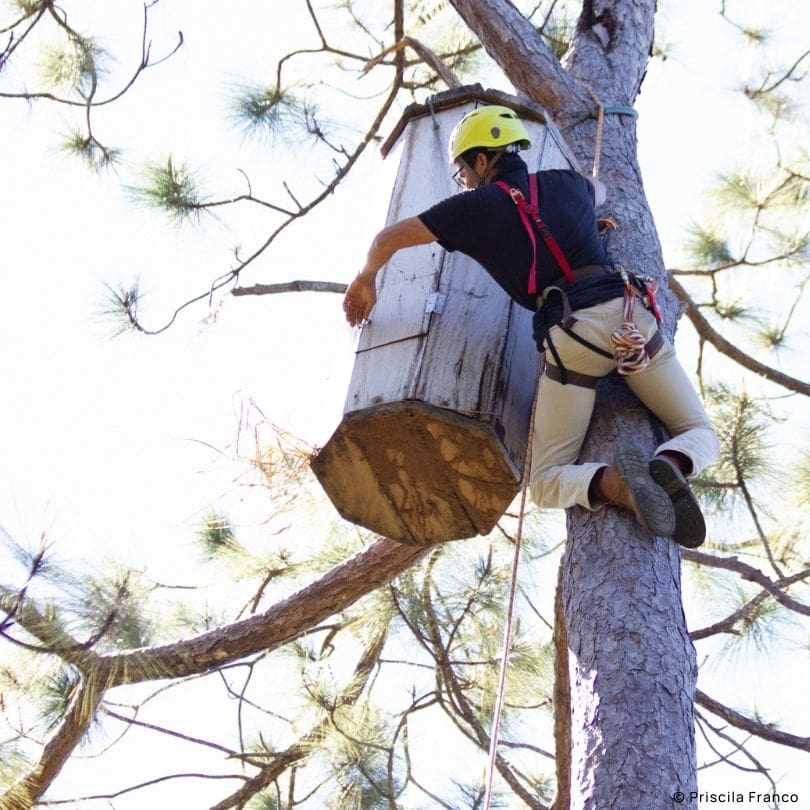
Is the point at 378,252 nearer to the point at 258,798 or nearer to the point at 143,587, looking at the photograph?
the point at 143,587

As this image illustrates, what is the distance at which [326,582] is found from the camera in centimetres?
326

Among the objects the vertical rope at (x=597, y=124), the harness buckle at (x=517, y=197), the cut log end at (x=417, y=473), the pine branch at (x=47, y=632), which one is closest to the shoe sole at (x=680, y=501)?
the cut log end at (x=417, y=473)

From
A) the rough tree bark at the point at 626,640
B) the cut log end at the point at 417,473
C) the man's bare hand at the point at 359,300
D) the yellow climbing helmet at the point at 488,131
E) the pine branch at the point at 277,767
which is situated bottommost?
the rough tree bark at the point at 626,640

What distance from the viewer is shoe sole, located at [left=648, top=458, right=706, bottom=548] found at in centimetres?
226

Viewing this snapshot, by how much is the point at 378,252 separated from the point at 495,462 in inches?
19.9

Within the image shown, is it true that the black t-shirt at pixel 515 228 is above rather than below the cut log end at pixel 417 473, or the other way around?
above

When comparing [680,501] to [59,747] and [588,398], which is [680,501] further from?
[59,747]

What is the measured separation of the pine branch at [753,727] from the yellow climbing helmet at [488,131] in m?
1.57

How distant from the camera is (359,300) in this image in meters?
2.69

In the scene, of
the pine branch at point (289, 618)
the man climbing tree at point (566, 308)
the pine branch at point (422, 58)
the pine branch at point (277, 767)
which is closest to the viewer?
the man climbing tree at point (566, 308)

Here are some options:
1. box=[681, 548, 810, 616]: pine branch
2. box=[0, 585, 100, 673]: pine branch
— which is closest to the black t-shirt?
box=[681, 548, 810, 616]: pine branch

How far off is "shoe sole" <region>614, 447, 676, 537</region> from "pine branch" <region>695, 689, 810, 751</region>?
1080mm

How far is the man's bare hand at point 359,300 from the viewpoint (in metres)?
2.66

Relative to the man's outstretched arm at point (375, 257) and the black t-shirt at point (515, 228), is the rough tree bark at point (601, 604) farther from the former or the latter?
the man's outstretched arm at point (375, 257)
